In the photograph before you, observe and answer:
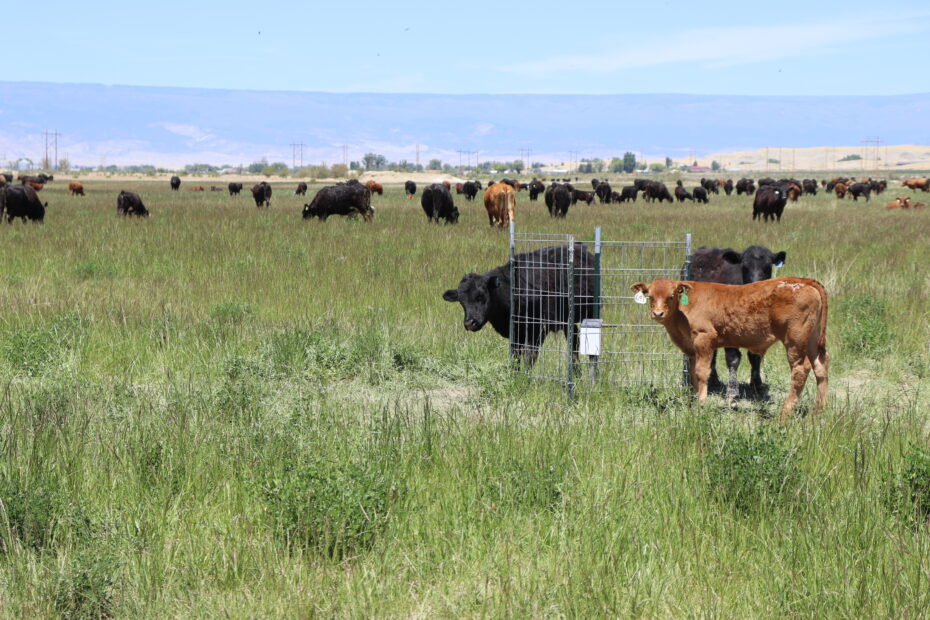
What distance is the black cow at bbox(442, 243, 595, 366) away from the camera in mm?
8852

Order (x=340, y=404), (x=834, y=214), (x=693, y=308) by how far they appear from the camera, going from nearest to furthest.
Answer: (x=340, y=404) → (x=693, y=308) → (x=834, y=214)

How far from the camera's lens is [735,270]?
32.0 ft

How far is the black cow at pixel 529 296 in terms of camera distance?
29.0 feet

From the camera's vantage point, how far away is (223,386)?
779cm

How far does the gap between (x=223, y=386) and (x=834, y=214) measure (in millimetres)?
31987

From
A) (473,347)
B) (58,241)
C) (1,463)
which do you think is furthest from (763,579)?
(58,241)

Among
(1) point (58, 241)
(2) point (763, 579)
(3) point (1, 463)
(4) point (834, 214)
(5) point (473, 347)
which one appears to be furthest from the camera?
(4) point (834, 214)

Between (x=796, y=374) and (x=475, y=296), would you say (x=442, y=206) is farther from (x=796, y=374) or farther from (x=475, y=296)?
(x=796, y=374)

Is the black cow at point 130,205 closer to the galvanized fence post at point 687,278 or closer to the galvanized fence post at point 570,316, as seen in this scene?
the galvanized fence post at point 570,316

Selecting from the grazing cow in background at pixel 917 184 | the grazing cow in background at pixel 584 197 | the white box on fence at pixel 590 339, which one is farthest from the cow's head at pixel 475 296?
the grazing cow in background at pixel 917 184

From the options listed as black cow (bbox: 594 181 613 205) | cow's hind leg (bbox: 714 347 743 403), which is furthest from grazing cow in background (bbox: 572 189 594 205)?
cow's hind leg (bbox: 714 347 743 403)

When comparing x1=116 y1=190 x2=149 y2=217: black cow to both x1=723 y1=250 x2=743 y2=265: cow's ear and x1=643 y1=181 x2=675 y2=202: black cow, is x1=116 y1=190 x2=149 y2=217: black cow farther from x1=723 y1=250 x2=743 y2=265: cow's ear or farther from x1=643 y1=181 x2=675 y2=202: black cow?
x1=643 y1=181 x2=675 y2=202: black cow

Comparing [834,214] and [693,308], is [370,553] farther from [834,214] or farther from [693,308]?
[834,214]

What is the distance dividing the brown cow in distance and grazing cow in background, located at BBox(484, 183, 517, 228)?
18660 millimetres
